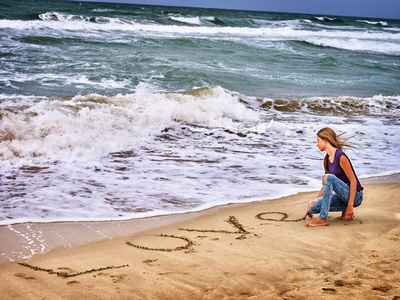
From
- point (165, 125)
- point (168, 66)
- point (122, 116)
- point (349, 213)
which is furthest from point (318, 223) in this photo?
point (168, 66)

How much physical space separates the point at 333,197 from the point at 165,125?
569cm

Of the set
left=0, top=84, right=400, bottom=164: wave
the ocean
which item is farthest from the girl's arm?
left=0, top=84, right=400, bottom=164: wave

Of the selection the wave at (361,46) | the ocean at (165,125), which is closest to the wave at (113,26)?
the wave at (361,46)

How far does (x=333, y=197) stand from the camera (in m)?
4.54

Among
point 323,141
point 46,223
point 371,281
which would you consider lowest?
point 46,223

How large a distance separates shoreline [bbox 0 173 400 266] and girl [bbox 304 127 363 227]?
1256mm

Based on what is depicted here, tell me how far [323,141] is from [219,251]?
159cm

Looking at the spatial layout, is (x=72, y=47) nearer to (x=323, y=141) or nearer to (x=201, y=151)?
(x=201, y=151)

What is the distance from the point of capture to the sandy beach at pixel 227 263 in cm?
302

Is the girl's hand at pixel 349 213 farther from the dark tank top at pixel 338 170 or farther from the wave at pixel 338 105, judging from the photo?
the wave at pixel 338 105

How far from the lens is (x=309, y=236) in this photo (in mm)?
4105

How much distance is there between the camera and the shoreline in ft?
12.6

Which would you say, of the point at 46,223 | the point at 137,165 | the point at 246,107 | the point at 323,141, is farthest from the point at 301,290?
the point at 246,107

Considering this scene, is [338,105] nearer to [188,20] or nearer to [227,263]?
[227,263]
